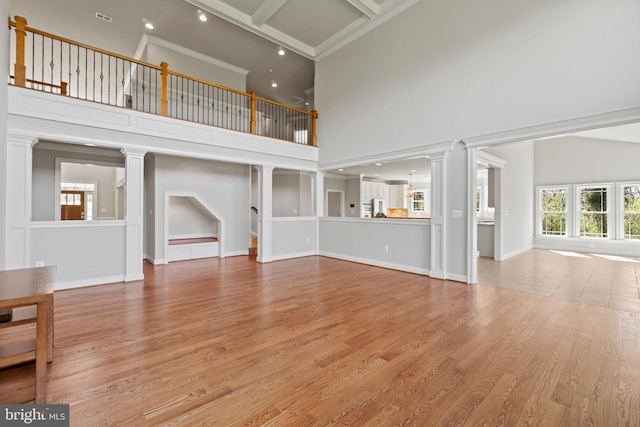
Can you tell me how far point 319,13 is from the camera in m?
5.95

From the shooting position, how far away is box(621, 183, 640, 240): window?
282 inches

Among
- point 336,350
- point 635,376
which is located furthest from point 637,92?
point 336,350

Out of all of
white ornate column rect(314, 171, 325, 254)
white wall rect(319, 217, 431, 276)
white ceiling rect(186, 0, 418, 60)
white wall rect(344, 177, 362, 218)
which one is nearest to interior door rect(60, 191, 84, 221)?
white ceiling rect(186, 0, 418, 60)

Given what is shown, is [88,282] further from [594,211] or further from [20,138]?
[594,211]

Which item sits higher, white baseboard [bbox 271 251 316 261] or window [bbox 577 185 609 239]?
window [bbox 577 185 609 239]

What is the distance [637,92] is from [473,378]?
3.80 metres

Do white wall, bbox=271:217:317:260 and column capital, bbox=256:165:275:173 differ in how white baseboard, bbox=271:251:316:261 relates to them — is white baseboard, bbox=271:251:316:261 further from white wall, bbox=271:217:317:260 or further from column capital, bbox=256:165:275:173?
column capital, bbox=256:165:275:173

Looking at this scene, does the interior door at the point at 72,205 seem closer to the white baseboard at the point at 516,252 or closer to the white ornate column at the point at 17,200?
the white ornate column at the point at 17,200

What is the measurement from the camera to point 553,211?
8.45 meters

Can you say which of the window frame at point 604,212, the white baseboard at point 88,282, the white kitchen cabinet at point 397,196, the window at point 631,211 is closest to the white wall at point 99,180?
the white baseboard at point 88,282

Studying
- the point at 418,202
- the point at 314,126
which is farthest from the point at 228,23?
the point at 418,202

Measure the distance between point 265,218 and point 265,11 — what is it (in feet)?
14.7

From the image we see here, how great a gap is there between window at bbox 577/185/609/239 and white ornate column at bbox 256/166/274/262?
894cm

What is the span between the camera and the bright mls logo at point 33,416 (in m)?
1.39
